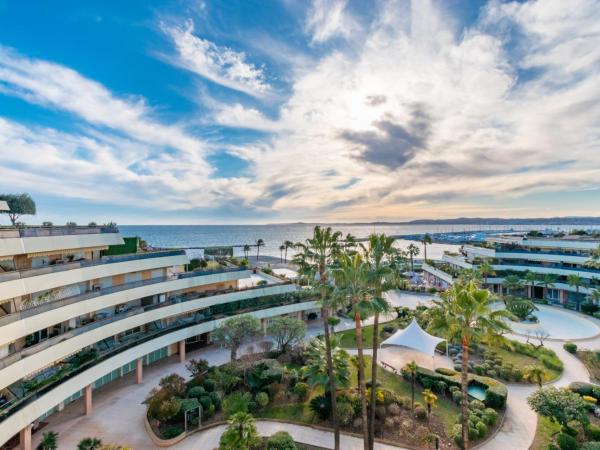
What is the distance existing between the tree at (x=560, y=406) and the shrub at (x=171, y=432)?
21426 millimetres

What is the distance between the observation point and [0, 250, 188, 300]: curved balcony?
692 inches

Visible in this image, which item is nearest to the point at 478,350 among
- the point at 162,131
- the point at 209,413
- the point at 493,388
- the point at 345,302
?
the point at 493,388

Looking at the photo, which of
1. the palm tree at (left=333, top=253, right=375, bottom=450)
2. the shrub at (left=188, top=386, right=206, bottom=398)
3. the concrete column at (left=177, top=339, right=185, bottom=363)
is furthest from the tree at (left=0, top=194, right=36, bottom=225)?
the palm tree at (left=333, top=253, right=375, bottom=450)

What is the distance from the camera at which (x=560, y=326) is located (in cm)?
4100

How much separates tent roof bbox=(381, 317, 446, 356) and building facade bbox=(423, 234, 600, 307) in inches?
1219

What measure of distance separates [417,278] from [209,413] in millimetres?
58025

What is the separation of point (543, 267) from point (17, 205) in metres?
71.1

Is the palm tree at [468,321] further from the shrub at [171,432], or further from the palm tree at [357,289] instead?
the shrub at [171,432]

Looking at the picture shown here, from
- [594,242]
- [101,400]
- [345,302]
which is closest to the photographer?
[345,302]

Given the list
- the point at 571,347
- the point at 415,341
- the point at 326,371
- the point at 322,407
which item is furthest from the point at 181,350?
the point at 571,347

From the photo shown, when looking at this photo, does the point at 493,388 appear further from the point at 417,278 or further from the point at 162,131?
the point at 417,278

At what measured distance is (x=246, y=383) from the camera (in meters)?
25.6

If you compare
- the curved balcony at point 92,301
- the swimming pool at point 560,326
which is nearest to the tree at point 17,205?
the curved balcony at point 92,301

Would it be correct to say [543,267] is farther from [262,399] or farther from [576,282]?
[262,399]
